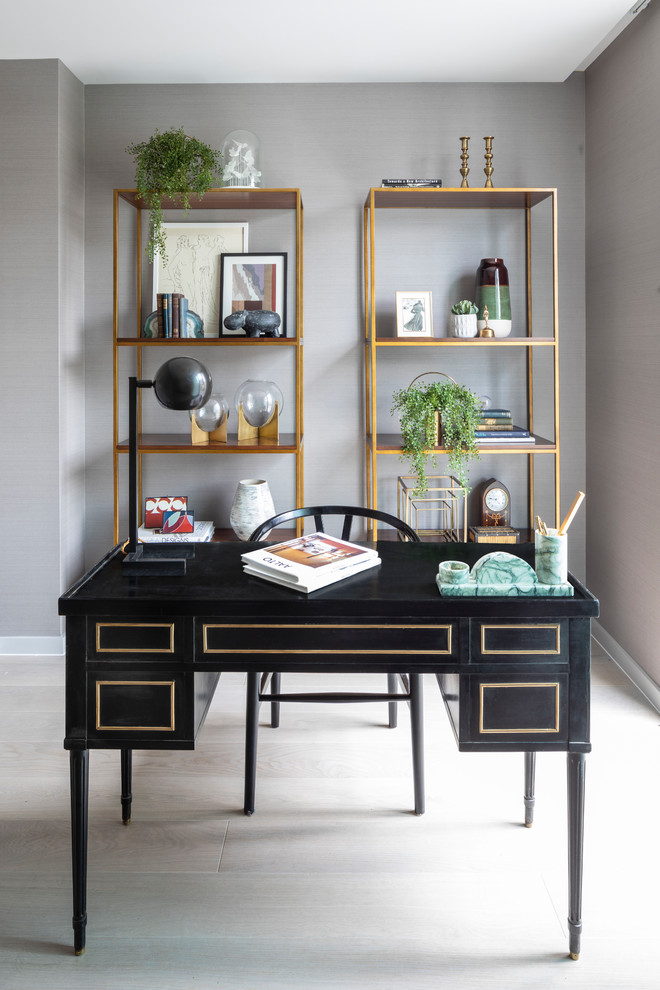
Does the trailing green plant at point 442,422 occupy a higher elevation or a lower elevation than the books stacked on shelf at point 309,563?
higher

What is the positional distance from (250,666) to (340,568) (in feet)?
1.05

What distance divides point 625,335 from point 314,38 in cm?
174

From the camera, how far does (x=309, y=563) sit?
201cm

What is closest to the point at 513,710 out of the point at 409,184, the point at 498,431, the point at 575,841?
the point at 575,841

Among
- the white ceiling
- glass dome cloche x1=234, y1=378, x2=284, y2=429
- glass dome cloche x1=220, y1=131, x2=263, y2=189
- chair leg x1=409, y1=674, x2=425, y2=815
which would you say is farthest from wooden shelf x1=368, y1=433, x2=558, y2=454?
the white ceiling

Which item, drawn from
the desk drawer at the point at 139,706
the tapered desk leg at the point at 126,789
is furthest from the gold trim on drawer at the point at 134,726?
the tapered desk leg at the point at 126,789

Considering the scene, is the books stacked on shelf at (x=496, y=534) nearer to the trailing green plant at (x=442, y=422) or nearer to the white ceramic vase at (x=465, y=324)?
the trailing green plant at (x=442, y=422)

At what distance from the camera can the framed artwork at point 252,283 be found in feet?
12.9

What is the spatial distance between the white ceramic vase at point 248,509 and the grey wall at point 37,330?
2.57ft

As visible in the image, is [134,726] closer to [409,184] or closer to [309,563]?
[309,563]

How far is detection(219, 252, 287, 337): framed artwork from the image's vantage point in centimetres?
394

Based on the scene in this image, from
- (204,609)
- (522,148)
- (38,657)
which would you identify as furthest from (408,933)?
(522,148)

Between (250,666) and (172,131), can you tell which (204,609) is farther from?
(172,131)

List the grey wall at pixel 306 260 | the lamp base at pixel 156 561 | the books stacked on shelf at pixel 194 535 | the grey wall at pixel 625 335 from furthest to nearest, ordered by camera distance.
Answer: the grey wall at pixel 306 260, the books stacked on shelf at pixel 194 535, the grey wall at pixel 625 335, the lamp base at pixel 156 561
